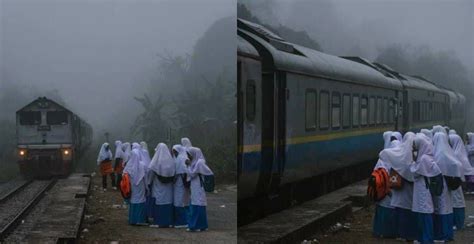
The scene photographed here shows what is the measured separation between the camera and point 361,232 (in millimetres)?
3168

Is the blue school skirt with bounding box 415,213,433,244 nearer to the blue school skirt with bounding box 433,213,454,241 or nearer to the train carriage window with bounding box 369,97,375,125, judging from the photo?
the blue school skirt with bounding box 433,213,454,241

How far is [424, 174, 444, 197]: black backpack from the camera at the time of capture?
12.4 feet

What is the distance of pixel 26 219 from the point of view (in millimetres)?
2342

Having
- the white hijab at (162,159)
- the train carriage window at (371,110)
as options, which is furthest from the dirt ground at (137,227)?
the train carriage window at (371,110)

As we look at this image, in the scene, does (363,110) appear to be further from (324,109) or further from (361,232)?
(361,232)

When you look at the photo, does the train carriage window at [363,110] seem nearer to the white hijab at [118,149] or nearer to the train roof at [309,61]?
the train roof at [309,61]

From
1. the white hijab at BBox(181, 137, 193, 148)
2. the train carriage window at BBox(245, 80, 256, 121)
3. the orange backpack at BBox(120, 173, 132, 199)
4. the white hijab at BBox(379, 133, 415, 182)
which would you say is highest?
the train carriage window at BBox(245, 80, 256, 121)

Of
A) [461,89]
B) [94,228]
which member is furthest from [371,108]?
[94,228]

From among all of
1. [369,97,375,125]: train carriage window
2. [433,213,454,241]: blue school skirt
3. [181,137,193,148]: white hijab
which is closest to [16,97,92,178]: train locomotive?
[181,137,193,148]: white hijab

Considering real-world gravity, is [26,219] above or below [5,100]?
below

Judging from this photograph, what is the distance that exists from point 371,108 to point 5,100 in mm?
1703

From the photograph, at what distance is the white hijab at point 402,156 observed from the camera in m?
3.21

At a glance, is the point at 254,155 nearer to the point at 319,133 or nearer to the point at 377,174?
the point at 319,133

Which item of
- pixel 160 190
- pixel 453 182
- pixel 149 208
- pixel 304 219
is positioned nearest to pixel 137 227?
pixel 149 208
